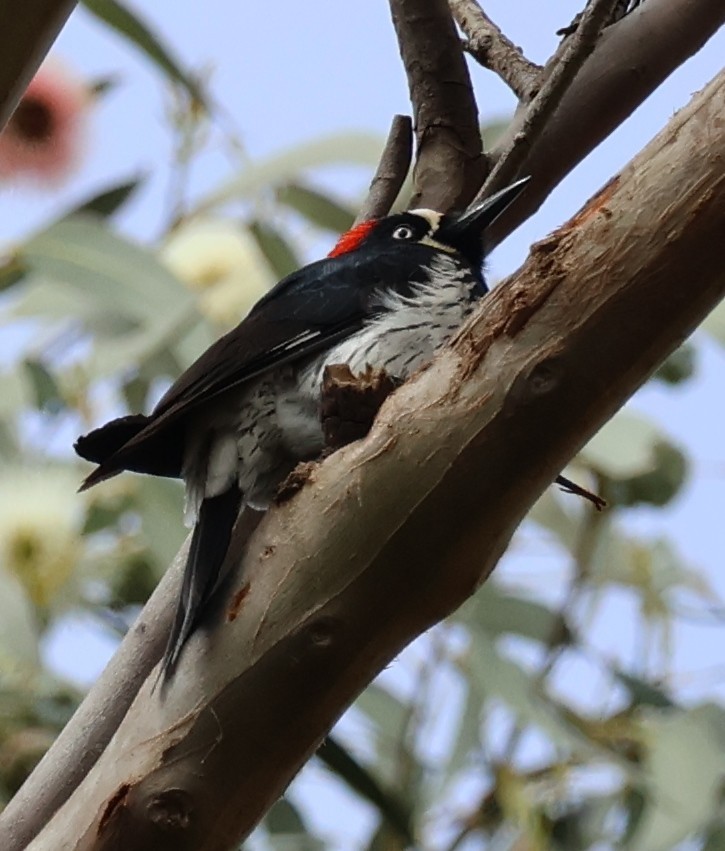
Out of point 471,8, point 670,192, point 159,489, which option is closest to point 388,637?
point 670,192

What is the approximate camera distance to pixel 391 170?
1.58 metres

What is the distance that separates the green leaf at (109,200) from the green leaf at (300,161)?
0.47 ft

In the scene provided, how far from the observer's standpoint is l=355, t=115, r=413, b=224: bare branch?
1.56 meters

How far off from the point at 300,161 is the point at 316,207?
8cm

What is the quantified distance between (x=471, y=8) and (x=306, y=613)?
3.31 feet

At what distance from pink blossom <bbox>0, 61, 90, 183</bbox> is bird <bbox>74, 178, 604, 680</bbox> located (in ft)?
1.38

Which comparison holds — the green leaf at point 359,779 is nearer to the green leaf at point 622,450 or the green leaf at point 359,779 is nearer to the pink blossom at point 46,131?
the green leaf at point 622,450

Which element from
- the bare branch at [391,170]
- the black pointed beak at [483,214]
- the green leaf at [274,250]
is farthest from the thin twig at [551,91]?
the green leaf at [274,250]

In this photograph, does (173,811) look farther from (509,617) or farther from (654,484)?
(654,484)

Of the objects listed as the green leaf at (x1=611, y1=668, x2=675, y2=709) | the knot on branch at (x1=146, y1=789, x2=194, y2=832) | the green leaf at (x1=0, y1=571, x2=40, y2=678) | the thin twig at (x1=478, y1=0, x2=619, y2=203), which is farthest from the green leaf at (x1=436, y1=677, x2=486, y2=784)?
the knot on branch at (x1=146, y1=789, x2=194, y2=832)

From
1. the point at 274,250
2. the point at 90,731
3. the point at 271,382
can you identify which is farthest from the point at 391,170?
the point at 90,731

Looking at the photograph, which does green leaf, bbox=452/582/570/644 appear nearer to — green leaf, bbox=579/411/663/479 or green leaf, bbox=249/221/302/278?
green leaf, bbox=579/411/663/479

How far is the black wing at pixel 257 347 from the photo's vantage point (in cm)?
116

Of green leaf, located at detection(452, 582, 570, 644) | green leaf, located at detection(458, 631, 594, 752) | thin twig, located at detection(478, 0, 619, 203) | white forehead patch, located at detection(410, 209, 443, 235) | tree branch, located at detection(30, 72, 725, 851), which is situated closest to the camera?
tree branch, located at detection(30, 72, 725, 851)
